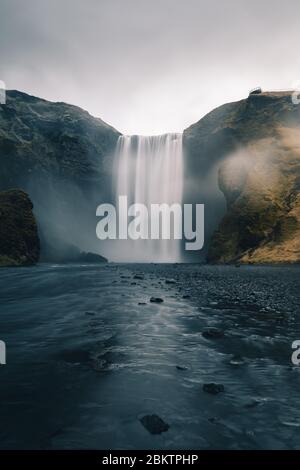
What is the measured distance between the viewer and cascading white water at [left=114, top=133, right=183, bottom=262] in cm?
12612

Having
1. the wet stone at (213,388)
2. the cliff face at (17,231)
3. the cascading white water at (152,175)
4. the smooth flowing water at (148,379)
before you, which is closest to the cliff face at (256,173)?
the cascading white water at (152,175)

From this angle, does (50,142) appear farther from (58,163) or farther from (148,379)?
(148,379)

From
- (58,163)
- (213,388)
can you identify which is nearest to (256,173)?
(58,163)

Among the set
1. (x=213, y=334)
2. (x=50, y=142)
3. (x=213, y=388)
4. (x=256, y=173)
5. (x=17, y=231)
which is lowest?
(x=213, y=334)

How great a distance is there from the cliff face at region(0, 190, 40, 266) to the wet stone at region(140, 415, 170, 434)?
7116 centimetres

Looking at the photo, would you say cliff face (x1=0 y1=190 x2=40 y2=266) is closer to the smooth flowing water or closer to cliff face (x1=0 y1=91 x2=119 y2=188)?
cliff face (x1=0 y1=91 x2=119 y2=188)

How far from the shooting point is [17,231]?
76562mm

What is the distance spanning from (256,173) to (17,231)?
2657 inches

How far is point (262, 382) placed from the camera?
9.41 meters

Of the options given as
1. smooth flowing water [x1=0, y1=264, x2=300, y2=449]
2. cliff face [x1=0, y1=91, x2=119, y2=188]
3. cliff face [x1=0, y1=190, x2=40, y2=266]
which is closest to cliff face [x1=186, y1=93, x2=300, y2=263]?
cliff face [x1=0, y1=91, x2=119, y2=188]

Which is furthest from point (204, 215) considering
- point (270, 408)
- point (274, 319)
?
point (270, 408)

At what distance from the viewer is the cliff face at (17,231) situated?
242 ft

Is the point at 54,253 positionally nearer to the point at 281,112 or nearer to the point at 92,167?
the point at 92,167
